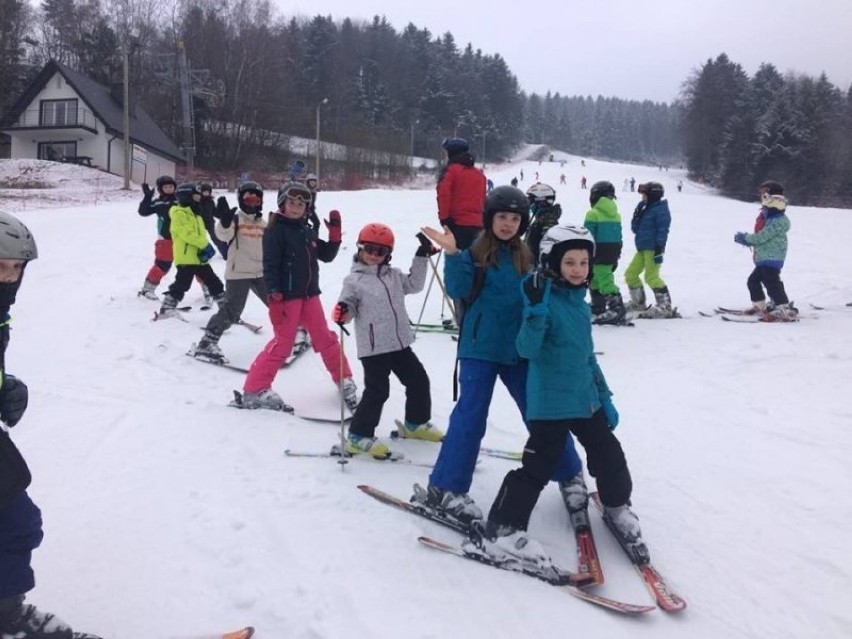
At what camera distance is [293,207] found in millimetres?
5484

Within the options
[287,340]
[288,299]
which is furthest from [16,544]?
[288,299]

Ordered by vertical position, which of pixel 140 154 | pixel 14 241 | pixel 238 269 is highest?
pixel 140 154

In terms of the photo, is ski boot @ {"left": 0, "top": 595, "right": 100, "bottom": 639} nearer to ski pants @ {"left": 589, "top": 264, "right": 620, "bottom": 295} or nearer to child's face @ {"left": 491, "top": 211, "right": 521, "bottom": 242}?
child's face @ {"left": 491, "top": 211, "right": 521, "bottom": 242}

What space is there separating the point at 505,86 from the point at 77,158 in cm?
6372

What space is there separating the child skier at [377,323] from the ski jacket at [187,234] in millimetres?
4337

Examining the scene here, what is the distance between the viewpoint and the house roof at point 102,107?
38.0 metres

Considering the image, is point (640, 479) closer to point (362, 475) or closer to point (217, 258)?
point (362, 475)

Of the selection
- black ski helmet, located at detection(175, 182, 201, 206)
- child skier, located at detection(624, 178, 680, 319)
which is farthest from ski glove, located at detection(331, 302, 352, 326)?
child skier, located at detection(624, 178, 680, 319)

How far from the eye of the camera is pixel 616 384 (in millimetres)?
6555

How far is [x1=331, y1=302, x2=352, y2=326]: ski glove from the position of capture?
14.0ft

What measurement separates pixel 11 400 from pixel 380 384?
247cm

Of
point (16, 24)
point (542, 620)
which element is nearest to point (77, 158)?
point (16, 24)

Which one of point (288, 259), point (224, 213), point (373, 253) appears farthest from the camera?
point (224, 213)

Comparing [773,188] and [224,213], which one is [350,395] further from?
[773,188]
